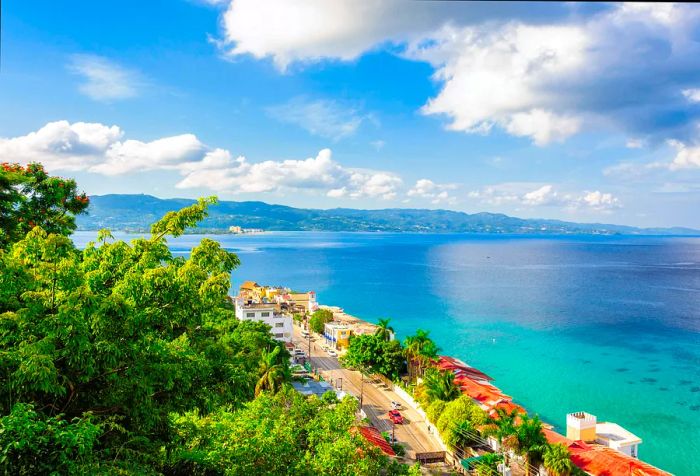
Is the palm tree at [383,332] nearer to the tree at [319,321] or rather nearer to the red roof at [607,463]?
the red roof at [607,463]

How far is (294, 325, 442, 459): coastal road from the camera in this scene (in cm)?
2512

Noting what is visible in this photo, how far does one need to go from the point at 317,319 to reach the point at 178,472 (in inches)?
1793

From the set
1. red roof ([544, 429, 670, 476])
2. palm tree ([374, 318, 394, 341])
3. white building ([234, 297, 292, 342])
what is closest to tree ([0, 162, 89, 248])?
red roof ([544, 429, 670, 476])

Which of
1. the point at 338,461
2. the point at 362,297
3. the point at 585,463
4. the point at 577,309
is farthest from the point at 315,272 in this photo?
the point at 338,461

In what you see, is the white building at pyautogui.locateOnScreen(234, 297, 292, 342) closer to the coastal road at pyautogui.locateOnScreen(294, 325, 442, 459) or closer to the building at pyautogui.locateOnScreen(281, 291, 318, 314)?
the coastal road at pyautogui.locateOnScreen(294, 325, 442, 459)

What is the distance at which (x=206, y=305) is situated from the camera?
24.0 ft

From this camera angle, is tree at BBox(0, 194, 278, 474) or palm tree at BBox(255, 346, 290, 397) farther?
palm tree at BBox(255, 346, 290, 397)

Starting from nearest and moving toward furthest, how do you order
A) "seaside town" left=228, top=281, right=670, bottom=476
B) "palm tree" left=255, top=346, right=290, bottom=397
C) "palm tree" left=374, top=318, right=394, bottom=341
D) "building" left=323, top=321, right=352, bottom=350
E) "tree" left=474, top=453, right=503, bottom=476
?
"seaside town" left=228, top=281, right=670, bottom=476 < "tree" left=474, top=453, right=503, bottom=476 < "palm tree" left=255, top=346, right=290, bottom=397 < "palm tree" left=374, top=318, right=394, bottom=341 < "building" left=323, top=321, right=352, bottom=350

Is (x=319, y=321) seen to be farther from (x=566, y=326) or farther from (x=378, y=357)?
(x=566, y=326)

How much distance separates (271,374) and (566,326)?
48744 mm

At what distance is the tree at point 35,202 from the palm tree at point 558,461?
63.4 ft

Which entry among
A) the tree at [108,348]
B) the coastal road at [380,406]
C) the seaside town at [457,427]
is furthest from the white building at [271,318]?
the tree at [108,348]

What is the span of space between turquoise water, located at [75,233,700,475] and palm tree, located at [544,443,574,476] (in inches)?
493

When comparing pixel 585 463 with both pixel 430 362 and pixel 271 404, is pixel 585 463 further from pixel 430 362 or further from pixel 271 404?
pixel 271 404
